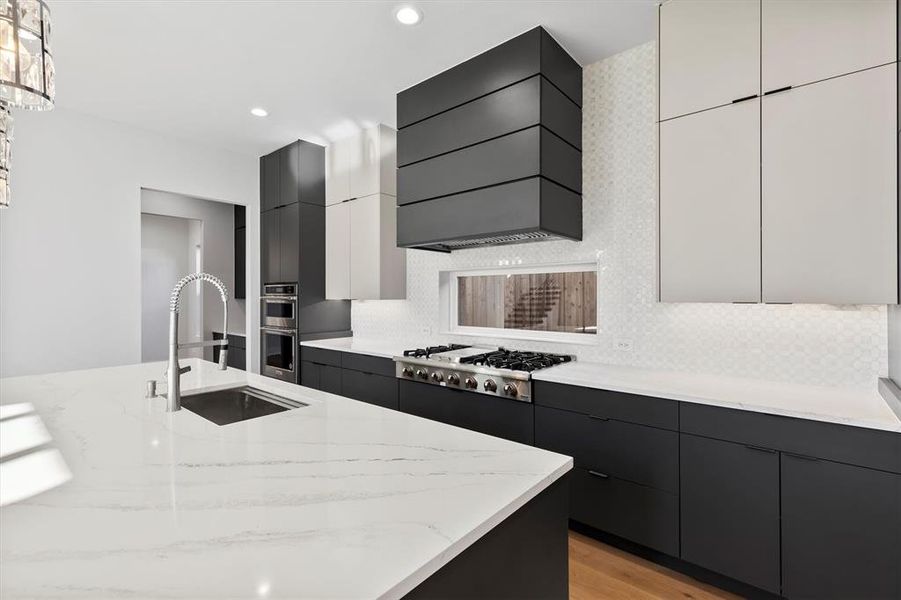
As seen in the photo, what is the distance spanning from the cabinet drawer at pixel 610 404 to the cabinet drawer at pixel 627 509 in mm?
310

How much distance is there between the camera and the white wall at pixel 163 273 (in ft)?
19.0

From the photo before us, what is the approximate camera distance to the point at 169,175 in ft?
13.1

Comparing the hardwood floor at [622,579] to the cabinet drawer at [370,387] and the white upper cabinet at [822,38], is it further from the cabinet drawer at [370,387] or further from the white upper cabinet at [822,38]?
the white upper cabinet at [822,38]

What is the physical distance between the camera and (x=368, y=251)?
152 inches

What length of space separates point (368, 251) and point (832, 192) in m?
3.08

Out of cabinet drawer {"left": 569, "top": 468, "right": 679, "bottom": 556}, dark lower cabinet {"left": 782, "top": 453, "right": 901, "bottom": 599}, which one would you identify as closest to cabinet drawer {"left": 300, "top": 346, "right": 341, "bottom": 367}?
cabinet drawer {"left": 569, "top": 468, "right": 679, "bottom": 556}

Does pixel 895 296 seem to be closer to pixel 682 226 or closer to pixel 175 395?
pixel 682 226

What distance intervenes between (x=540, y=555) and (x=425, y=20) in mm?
2462

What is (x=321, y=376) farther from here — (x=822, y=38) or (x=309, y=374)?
(x=822, y=38)

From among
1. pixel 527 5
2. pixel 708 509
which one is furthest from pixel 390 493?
pixel 527 5

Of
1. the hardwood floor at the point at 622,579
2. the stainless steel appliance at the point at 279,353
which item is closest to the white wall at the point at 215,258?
the stainless steel appliance at the point at 279,353

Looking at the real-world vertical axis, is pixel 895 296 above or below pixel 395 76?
below

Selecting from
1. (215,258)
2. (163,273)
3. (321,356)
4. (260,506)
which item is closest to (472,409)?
(321,356)

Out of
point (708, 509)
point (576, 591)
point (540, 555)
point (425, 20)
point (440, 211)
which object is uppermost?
point (425, 20)
